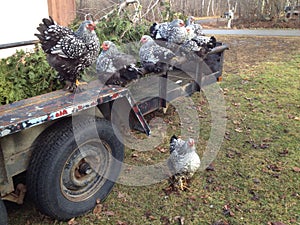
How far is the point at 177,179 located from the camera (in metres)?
3.37

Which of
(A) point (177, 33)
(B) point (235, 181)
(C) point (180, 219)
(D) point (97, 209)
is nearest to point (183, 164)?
(C) point (180, 219)

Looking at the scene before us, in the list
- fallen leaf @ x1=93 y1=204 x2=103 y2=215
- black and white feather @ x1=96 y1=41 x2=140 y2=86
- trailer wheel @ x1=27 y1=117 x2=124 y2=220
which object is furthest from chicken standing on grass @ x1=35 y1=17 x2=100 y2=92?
fallen leaf @ x1=93 y1=204 x2=103 y2=215

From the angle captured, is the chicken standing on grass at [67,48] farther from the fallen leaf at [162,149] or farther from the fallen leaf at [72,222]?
the fallen leaf at [162,149]

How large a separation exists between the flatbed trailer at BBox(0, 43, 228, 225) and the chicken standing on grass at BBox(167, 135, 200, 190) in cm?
58

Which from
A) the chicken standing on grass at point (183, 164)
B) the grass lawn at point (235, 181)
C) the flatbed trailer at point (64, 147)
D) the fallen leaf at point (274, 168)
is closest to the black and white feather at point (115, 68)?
the flatbed trailer at point (64, 147)

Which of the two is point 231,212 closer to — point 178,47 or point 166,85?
point 166,85

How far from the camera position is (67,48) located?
266cm

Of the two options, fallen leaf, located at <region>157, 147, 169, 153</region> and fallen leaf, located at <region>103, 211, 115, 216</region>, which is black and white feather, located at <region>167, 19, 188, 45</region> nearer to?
fallen leaf, located at <region>157, 147, 169, 153</region>

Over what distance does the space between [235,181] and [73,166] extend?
6.35 feet

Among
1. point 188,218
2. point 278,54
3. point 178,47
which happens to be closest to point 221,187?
point 188,218

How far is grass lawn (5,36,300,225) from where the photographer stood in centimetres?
295

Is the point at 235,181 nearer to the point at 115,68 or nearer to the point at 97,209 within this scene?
the point at 97,209

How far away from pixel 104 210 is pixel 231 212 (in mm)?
1299

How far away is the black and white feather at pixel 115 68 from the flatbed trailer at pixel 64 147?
197mm
